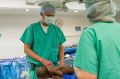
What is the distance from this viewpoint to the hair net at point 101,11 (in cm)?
142

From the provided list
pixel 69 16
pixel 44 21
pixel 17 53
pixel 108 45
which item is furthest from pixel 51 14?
pixel 69 16

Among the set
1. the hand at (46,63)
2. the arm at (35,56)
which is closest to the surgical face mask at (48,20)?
the arm at (35,56)

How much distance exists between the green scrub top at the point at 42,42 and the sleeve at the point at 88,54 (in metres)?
1.28

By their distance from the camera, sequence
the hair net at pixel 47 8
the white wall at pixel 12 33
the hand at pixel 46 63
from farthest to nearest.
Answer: the white wall at pixel 12 33
the hair net at pixel 47 8
the hand at pixel 46 63

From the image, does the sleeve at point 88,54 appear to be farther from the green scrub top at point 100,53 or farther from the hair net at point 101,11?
the hair net at point 101,11

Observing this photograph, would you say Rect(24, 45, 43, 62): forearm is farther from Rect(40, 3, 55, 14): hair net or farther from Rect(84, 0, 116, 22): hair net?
Rect(84, 0, 116, 22): hair net

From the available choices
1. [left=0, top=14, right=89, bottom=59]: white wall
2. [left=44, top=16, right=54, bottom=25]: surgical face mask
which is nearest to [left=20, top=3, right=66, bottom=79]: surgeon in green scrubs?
[left=44, top=16, right=54, bottom=25]: surgical face mask

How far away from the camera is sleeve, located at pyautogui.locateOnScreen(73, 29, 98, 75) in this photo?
4.35ft

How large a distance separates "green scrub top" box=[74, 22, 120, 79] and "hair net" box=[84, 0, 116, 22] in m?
0.10

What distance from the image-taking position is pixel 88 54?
1.33 m

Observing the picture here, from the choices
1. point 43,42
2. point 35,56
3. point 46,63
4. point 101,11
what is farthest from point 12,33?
point 101,11

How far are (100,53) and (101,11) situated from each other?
0.86ft

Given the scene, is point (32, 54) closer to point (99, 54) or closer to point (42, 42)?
point (42, 42)

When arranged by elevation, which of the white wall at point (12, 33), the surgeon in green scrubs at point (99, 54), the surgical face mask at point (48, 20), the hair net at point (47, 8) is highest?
the hair net at point (47, 8)
